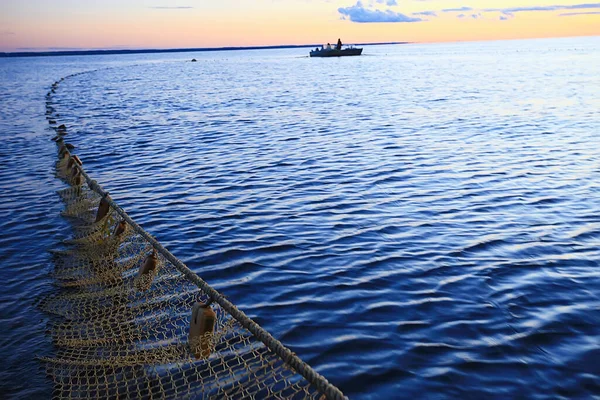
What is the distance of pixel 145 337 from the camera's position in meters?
8.10

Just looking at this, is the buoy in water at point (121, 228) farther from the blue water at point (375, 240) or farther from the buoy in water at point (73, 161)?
the buoy in water at point (73, 161)

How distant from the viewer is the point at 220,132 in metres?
30.1

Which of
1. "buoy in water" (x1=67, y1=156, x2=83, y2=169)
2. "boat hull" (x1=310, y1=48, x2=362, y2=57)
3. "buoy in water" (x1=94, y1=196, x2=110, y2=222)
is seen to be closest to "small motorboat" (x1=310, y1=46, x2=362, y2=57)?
"boat hull" (x1=310, y1=48, x2=362, y2=57)

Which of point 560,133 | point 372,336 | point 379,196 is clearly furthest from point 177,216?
point 560,133

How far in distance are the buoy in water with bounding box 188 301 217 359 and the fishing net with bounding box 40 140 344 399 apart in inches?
0.6

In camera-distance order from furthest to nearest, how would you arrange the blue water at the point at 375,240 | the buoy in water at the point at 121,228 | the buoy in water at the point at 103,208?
1. the buoy in water at the point at 103,208
2. the buoy in water at the point at 121,228
3. the blue water at the point at 375,240

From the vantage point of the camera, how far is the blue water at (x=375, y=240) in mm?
7398

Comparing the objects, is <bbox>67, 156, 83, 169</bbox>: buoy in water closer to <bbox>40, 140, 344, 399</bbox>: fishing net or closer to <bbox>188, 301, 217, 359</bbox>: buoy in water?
<bbox>40, 140, 344, 399</bbox>: fishing net

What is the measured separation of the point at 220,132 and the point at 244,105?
1592 cm

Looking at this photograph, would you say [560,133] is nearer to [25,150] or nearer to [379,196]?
[379,196]

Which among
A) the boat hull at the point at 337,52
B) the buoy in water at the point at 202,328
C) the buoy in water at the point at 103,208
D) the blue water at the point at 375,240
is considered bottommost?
the boat hull at the point at 337,52

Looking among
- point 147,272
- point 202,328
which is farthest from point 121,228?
point 202,328

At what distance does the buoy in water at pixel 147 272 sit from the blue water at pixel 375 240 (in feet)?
4.81

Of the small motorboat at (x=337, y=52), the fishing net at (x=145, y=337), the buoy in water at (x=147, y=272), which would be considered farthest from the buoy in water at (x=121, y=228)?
the small motorboat at (x=337, y=52)
